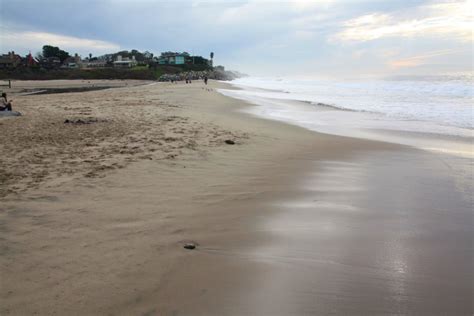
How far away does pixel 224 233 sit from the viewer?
3910 mm

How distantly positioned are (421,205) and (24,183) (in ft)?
19.1

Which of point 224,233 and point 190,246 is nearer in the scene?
point 190,246

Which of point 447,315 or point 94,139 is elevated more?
point 94,139

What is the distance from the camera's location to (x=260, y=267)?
10.7 feet

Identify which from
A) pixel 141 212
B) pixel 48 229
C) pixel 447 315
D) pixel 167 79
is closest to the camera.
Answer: pixel 447 315

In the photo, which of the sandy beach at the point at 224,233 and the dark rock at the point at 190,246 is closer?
the sandy beach at the point at 224,233

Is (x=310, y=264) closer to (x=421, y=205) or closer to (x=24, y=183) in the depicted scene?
(x=421, y=205)

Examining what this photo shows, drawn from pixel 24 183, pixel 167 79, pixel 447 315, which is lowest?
pixel 447 315

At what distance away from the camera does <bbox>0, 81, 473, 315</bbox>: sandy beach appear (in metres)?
2.76

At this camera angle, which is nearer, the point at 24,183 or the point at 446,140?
the point at 24,183

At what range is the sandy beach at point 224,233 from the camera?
9.04 ft

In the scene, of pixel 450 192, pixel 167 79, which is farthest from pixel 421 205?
pixel 167 79

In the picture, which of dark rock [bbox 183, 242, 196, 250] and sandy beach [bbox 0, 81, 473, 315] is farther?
dark rock [bbox 183, 242, 196, 250]

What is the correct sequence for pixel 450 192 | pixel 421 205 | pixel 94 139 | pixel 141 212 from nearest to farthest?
1. pixel 141 212
2. pixel 421 205
3. pixel 450 192
4. pixel 94 139
